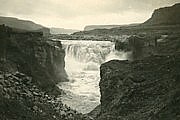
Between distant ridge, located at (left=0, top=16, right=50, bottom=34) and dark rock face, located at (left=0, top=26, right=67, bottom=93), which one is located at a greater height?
distant ridge, located at (left=0, top=16, right=50, bottom=34)

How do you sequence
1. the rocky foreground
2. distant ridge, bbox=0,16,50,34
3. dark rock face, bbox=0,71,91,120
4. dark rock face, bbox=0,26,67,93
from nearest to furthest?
dark rock face, bbox=0,71,91,120, the rocky foreground, dark rock face, bbox=0,26,67,93, distant ridge, bbox=0,16,50,34

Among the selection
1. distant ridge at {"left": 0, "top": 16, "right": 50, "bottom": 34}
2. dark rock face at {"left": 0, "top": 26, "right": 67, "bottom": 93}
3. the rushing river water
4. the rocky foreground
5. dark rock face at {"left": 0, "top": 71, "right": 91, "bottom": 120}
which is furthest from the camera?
distant ridge at {"left": 0, "top": 16, "right": 50, "bottom": 34}

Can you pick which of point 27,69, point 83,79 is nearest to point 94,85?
point 83,79

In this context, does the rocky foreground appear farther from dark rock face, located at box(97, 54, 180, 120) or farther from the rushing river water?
the rushing river water

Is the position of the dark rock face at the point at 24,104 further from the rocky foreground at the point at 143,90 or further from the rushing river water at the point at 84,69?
the rushing river water at the point at 84,69

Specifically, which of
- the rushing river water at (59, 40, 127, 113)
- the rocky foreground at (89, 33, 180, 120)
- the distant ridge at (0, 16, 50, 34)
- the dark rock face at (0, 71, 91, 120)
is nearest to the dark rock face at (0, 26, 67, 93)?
the rushing river water at (59, 40, 127, 113)

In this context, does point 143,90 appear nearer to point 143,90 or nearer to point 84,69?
point 143,90

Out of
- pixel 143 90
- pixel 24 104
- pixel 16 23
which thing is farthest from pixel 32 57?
pixel 16 23
